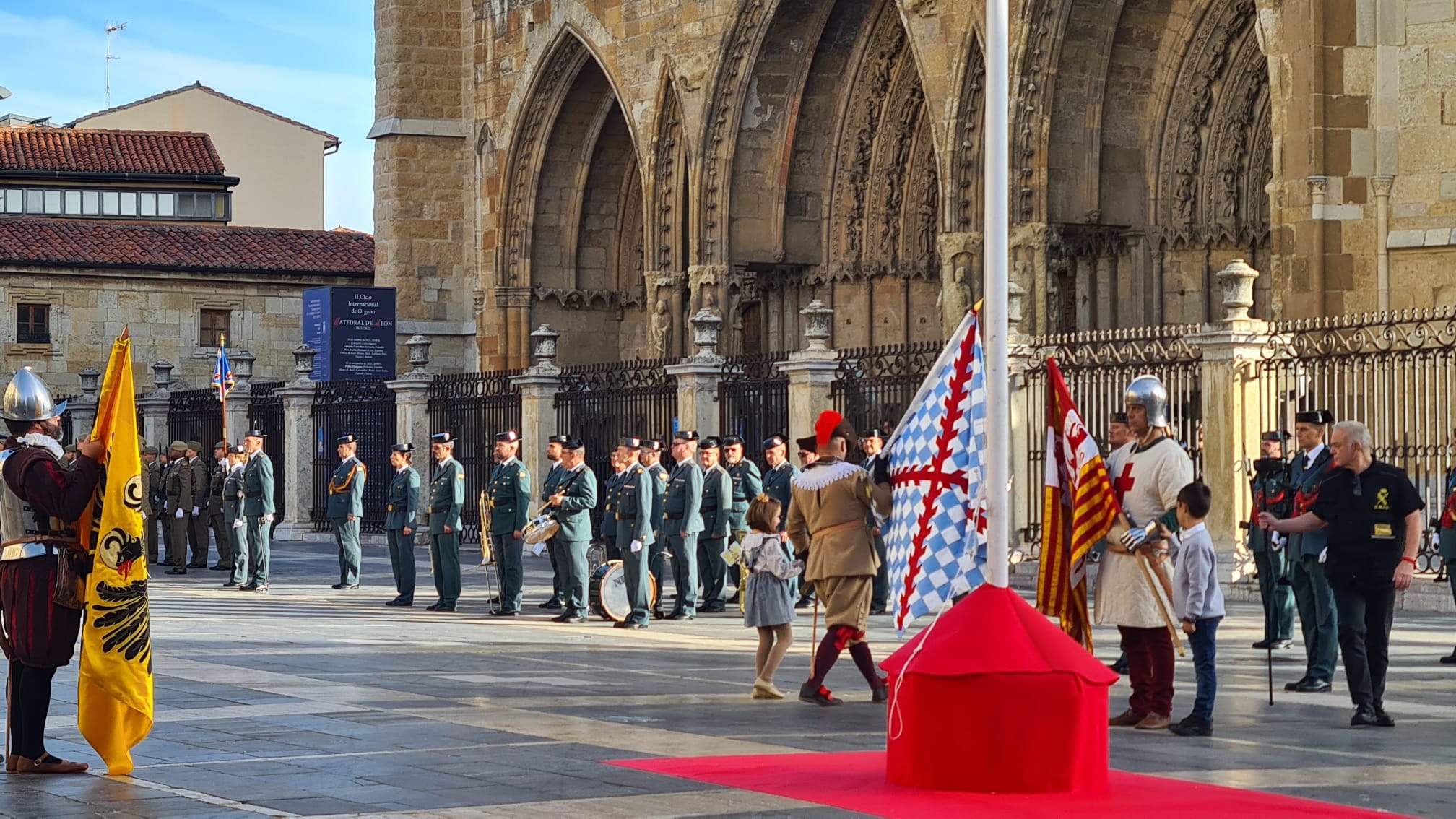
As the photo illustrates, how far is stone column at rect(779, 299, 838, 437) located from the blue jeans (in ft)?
39.7

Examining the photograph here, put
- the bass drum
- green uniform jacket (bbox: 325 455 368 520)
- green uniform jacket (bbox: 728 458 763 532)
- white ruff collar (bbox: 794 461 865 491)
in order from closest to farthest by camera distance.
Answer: white ruff collar (bbox: 794 461 865 491)
the bass drum
green uniform jacket (bbox: 728 458 763 532)
green uniform jacket (bbox: 325 455 368 520)

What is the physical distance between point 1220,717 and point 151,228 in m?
41.4

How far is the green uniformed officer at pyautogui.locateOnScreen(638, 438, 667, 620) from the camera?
18109 mm

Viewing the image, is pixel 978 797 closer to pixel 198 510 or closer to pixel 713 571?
pixel 713 571

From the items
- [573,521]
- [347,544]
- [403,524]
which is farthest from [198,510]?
[573,521]

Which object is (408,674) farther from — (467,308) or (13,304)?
(13,304)

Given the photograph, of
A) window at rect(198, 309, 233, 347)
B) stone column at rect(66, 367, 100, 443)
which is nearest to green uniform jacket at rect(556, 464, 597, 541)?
stone column at rect(66, 367, 100, 443)

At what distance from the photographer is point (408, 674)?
1309 centimetres

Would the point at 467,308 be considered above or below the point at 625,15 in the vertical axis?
below

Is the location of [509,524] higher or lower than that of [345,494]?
lower

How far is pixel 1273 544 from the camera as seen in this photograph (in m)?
14.0

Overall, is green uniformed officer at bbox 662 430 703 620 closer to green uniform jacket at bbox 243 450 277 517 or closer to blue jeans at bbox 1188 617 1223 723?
green uniform jacket at bbox 243 450 277 517

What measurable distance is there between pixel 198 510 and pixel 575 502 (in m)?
10.1

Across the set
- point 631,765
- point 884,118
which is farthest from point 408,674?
point 884,118
